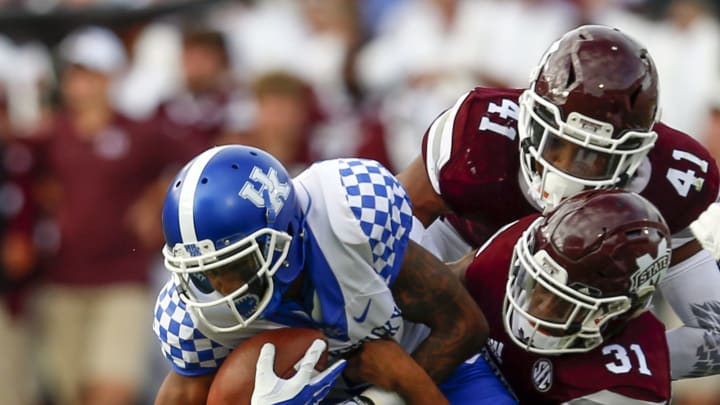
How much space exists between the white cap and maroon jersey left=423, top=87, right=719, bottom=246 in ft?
10.7

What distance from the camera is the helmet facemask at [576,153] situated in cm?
397

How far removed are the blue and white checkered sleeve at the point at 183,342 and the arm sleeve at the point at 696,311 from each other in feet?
3.94

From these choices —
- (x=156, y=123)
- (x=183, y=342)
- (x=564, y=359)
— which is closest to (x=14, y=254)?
(x=156, y=123)

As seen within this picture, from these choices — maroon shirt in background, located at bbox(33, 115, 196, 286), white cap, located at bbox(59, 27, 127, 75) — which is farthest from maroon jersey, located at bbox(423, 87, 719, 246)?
white cap, located at bbox(59, 27, 127, 75)

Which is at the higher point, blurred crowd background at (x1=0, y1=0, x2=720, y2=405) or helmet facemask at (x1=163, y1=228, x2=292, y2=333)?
helmet facemask at (x1=163, y1=228, x2=292, y2=333)

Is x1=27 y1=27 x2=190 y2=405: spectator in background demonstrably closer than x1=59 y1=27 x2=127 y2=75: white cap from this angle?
Yes

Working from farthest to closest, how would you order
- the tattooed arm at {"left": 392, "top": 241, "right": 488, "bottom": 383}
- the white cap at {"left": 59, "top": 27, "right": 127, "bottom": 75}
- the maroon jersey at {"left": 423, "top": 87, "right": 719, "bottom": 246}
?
the white cap at {"left": 59, "top": 27, "right": 127, "bottom": 75}, the maroon jersey at {"left": 423, "top": 87, "right": 719, "bottom": 246}, the tattooed arm at {"left": 392, "top": 241, "right": 488, "bottom": 383}

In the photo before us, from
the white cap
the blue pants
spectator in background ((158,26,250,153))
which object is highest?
the blue pants

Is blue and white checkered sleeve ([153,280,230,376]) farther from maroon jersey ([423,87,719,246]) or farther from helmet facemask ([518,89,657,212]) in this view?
helmet facemask ([518,89,657,212])

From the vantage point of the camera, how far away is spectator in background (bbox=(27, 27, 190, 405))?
278 inches

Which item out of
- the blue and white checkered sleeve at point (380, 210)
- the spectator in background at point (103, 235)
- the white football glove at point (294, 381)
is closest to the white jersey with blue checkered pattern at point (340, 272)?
the blue and white checkered sleeve at point (380, 210)

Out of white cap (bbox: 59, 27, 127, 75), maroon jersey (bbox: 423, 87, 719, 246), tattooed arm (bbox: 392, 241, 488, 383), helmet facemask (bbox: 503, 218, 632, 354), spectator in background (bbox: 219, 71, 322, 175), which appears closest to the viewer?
helmet facemask (bbox: 503, 218, 632, 354)

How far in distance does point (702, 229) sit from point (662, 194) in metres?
0.15

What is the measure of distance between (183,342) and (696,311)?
53.6 inches
